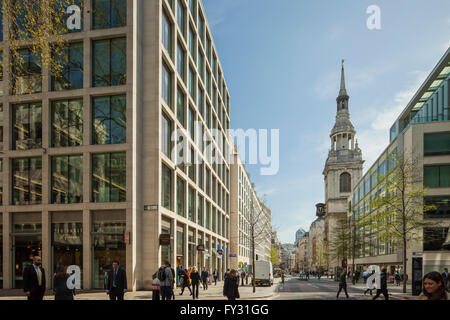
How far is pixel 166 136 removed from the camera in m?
28.1

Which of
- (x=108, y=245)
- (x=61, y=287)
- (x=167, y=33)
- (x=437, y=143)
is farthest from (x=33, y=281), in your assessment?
(x=437, y=143)

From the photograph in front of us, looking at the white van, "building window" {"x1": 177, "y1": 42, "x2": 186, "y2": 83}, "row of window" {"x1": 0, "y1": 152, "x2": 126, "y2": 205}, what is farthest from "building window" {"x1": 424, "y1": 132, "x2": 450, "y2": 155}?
"row of window" {"x1": 0, "y1": 152, "x2": 126, "y2": 205}

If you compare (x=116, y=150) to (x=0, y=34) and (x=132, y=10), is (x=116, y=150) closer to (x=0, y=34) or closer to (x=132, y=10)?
(x=132, y=10)

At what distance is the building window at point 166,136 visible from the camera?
88.8ft

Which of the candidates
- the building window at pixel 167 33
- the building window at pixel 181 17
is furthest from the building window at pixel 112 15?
the building window at pixel 181 17

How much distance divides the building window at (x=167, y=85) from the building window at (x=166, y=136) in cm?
151

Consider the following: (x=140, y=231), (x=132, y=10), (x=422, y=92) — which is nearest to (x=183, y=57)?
(x=132, y=10)

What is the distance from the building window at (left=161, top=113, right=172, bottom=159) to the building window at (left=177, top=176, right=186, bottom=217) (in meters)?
3.49

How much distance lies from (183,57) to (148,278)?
1995 cm

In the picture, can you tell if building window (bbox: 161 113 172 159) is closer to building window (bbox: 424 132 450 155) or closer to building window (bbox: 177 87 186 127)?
building window (bbox: 177 87 186 127)

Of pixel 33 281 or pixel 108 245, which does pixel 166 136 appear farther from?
pixel 33 281

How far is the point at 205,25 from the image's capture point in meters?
44.1

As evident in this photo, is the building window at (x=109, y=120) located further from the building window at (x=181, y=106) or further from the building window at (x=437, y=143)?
the building window at (x=437, y=143)

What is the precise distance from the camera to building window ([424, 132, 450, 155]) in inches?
1566
